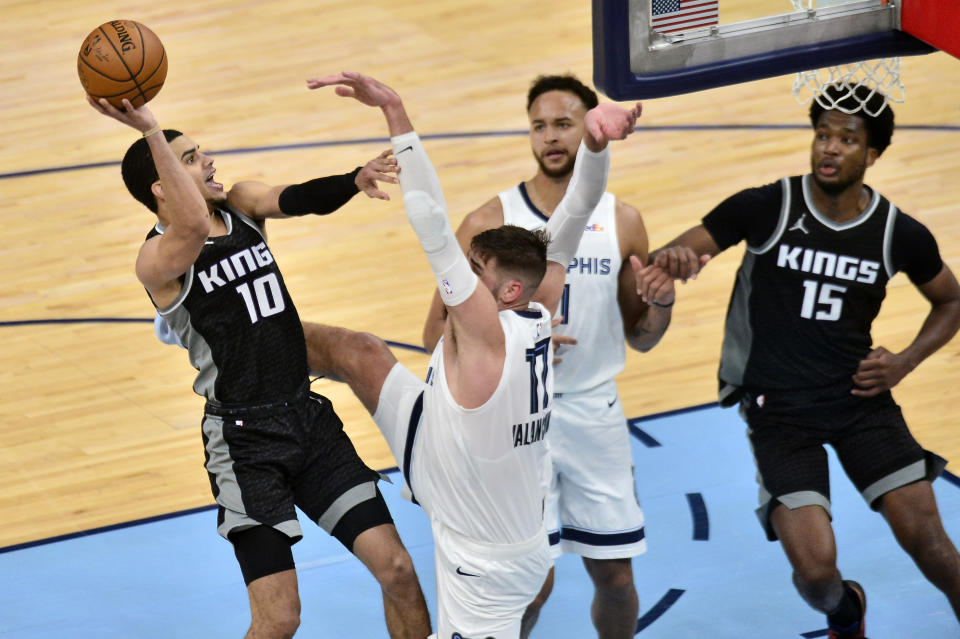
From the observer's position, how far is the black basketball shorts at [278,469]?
17.3 feet

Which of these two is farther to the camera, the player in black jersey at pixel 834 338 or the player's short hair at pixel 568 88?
the player's short hair at pixel 568 88

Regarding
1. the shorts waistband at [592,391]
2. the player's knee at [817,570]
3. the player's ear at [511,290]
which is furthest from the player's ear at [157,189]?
the player's knee at [817,570]

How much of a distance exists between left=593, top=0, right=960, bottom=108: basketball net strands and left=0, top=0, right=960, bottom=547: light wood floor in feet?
1.75

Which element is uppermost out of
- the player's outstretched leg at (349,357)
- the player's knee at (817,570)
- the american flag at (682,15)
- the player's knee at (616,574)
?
the american flag at (682,15)

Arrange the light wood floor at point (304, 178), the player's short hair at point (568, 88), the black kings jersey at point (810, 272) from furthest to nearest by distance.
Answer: the light wood floor at point (304, 178) < the player's short hair at point (568, 88) < the black kings jersey at point (810, 272)

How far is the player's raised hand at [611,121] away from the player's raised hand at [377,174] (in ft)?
2.36

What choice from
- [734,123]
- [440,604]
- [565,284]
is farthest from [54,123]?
[440,604]

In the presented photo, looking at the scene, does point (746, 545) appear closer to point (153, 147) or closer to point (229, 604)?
point (229, 604)

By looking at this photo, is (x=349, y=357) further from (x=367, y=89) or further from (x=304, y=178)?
(x=304, y=178)

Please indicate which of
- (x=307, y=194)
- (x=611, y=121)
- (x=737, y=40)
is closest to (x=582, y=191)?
(x=611, y=121)

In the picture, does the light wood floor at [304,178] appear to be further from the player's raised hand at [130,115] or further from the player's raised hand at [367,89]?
the player's raised hand at [130,115]

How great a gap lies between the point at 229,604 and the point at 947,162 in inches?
287

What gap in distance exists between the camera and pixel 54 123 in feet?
42.3

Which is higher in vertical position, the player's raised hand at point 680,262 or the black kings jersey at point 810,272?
the player's raised hand at point 680,262
